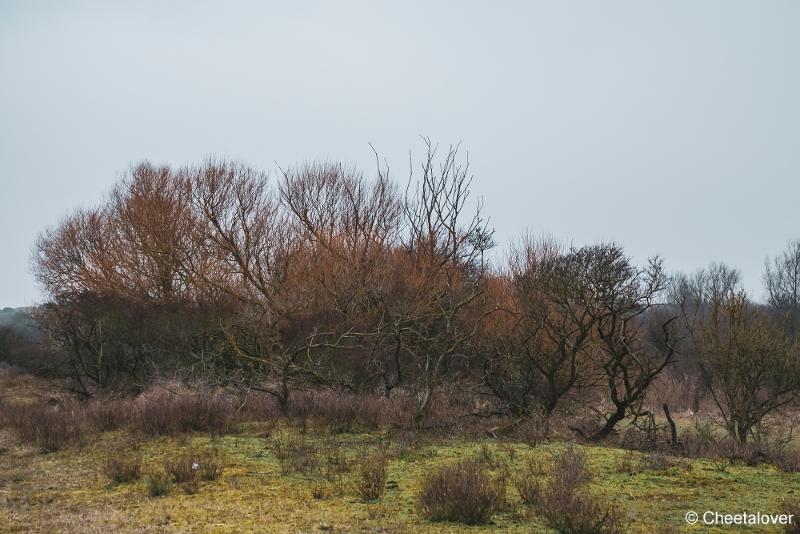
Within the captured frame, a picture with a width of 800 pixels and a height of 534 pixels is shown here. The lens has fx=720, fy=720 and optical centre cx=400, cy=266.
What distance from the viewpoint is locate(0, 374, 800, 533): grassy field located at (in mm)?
5984

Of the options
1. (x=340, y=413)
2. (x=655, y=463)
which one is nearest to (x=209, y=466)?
(x=340, y=413)

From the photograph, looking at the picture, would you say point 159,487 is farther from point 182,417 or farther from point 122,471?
point 182,417

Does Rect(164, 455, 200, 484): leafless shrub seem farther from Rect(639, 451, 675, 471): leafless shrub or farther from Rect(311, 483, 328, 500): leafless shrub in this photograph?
Rect(639, 451, 675, 471): leafless shrub

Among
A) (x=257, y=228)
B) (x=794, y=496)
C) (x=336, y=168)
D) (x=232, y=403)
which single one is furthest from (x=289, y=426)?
(x=336, y=168)

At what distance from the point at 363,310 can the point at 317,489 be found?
13.2 metres

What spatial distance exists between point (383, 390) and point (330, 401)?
381 cm

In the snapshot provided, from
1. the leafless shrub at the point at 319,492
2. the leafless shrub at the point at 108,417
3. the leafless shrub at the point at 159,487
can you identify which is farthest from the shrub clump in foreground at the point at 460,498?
the leafless shrub at the point at 108,417

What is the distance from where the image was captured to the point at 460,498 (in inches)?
234

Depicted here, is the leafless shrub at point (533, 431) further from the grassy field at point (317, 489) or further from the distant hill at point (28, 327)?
the distant hill at point (28, 327)

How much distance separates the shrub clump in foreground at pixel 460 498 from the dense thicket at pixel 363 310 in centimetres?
493

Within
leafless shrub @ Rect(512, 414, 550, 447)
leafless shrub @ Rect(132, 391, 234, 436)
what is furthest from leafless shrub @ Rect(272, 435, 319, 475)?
leafless shrub @ Rect(512, 414, 550, 447)

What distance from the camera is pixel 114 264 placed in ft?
97.0

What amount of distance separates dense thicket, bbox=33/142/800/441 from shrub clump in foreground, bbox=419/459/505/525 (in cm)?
493

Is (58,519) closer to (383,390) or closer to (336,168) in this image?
(383,390)
